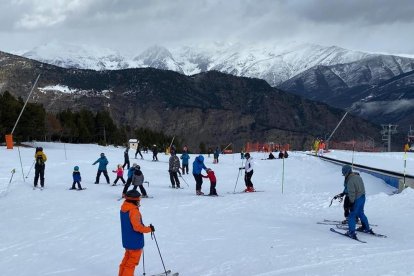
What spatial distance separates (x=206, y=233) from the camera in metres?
12.6

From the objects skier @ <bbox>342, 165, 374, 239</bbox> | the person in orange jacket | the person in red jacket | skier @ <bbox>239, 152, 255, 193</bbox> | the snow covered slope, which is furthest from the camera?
skier @ <bbox>239, 152, 255, 193</bbox>

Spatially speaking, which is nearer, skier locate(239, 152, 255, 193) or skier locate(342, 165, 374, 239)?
skier locate(342, 165, 374, 239)

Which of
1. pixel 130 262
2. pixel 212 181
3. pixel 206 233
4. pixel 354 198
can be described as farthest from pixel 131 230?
pixel 212 181

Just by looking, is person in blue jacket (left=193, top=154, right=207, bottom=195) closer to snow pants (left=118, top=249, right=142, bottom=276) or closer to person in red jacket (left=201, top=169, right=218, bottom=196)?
person in red jacket (left=201, top=169, right=218, bottom=196)

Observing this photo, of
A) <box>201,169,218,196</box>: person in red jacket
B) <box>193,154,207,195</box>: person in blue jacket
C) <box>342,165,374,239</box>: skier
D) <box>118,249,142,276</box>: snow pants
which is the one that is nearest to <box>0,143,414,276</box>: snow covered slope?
<box>342,165,374,239</box>: skier

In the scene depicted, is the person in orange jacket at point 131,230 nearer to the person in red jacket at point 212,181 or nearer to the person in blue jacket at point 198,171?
the person in red jacket at point 212,181

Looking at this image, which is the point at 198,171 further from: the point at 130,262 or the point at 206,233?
the point at 130,262

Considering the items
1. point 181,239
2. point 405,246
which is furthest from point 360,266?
point 181,239

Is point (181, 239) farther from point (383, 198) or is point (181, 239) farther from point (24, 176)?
point (24, 176)

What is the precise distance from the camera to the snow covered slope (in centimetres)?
929

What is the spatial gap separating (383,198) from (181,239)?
359 inches

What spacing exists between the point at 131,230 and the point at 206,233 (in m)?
4.86

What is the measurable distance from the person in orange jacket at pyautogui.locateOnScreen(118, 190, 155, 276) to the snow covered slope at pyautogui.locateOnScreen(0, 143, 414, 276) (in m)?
1.26

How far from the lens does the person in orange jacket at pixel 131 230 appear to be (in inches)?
311
